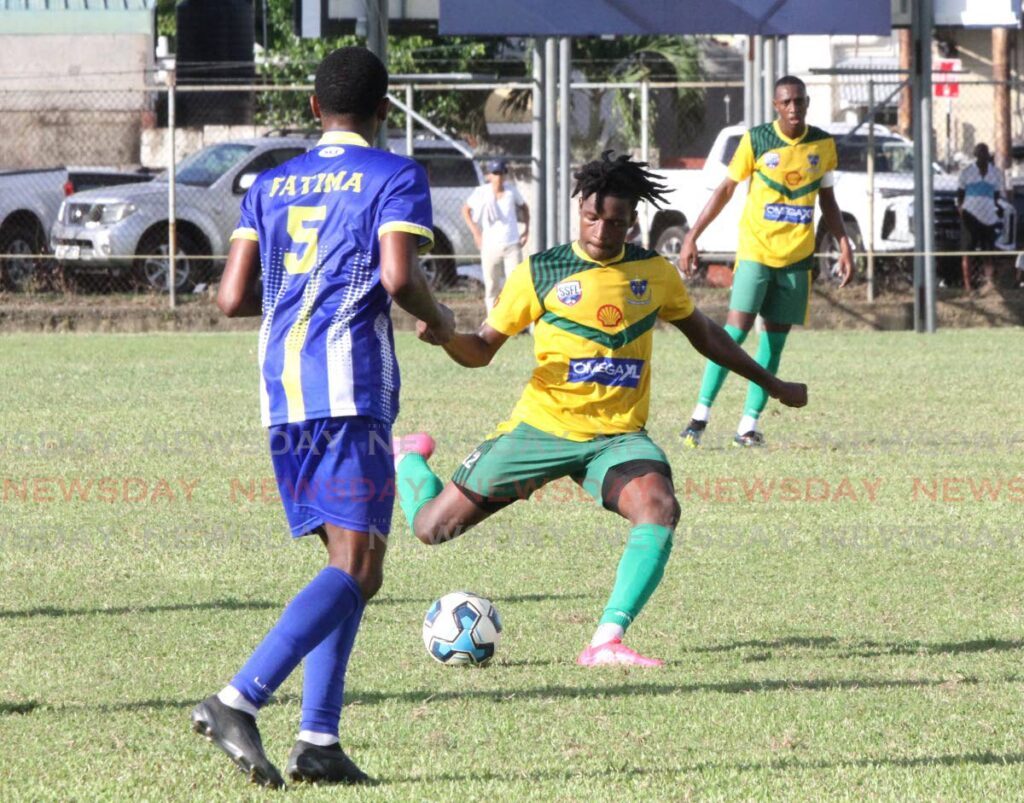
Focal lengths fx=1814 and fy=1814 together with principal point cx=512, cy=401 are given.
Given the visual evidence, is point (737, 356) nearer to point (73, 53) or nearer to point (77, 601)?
point (77, 601)

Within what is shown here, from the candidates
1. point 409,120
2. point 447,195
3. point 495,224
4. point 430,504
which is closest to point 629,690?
point 430,504

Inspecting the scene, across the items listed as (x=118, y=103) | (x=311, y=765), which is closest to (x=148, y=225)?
(x=118, y=103)

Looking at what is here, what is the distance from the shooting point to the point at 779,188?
11.5 metres

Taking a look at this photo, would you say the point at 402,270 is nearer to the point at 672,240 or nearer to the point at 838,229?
the point at 838,229

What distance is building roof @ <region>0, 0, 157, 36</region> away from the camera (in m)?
32.0

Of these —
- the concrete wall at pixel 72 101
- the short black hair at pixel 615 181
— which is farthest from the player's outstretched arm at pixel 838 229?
the concrete wall at pixel 72 101

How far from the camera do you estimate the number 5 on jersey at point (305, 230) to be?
4.44m

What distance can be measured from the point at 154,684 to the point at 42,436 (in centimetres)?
620

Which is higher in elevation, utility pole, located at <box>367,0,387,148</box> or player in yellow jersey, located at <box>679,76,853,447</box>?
utility pole, located at <box>367,0,387,148</box>

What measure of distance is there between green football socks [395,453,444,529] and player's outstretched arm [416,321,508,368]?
2.04 feet

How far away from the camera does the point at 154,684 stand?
17.9 feet

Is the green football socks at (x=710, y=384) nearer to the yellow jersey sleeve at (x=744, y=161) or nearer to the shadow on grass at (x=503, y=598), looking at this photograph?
the yellow jersey sleeve at (x=744, y=161)
